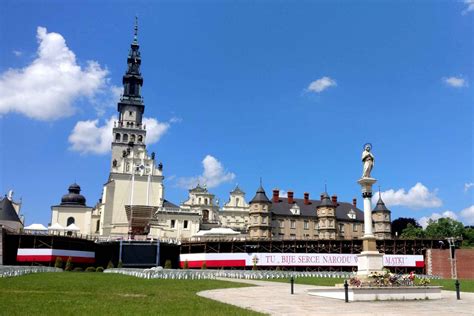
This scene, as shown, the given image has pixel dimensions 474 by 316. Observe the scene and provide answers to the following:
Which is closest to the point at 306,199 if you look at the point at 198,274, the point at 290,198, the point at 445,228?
the point at 290,198

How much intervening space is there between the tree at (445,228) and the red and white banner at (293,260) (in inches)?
1390

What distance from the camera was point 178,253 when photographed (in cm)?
7731

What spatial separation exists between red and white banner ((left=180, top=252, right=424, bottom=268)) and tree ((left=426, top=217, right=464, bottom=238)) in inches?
1390

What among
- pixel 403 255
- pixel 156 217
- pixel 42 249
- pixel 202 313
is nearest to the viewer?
pixel 202 313

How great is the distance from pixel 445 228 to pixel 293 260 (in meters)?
50.1

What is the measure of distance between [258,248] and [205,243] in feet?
28.6

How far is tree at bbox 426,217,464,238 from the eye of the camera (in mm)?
97188

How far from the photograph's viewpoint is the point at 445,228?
322 ft

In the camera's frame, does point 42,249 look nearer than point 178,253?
Yes

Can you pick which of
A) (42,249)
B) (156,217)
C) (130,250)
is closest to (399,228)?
(156,217)

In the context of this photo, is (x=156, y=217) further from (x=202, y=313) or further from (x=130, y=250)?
(x=202, y=313)

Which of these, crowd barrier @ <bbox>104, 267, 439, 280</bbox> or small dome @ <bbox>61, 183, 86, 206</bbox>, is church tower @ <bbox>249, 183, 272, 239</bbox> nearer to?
crowd barrier @ <bbox>104, 267, 439, 280</bbox>

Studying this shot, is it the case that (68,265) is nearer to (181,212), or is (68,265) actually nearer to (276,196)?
(181,212)

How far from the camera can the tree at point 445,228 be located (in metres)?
97.2
